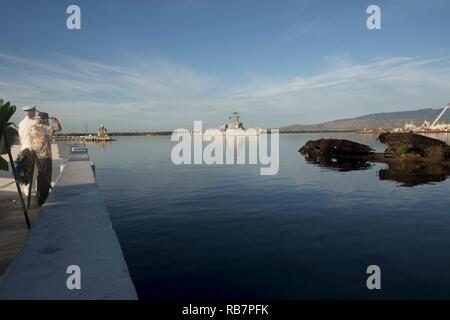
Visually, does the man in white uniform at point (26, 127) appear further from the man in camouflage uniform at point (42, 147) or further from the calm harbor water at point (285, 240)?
the calm harbor water at point (285, 240)

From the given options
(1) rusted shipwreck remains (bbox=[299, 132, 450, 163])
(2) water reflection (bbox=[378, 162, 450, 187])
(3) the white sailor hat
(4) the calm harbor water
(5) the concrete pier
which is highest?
(3) the white sailor hat

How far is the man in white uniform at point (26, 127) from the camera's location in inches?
498

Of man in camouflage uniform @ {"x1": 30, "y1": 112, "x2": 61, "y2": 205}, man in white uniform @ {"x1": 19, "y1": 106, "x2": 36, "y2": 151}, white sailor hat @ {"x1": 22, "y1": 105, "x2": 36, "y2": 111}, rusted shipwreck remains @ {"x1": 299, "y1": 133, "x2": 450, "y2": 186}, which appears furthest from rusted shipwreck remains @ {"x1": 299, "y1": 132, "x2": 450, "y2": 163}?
man in white uniform @ {"x1": 19, "y1": 106, "x2": 36, "y2": 151}

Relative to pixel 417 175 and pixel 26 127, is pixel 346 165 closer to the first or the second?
pixel 417 175

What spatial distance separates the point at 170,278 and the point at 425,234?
907 cm

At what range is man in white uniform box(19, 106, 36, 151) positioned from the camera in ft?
41.5

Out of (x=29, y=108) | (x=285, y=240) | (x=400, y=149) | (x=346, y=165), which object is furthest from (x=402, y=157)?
(x=29, y=108)

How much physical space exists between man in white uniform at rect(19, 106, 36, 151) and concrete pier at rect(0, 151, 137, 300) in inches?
150

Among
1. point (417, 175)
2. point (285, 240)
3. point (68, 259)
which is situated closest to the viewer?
point (68, 259)

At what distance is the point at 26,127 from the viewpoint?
12.6 metres

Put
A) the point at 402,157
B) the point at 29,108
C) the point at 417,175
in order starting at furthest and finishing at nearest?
the point at 402,157 → the point at 417,175 → the point at 29,108

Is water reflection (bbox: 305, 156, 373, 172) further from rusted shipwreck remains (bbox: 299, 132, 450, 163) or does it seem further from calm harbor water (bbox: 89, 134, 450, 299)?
calm harbor water (bbox: 89, 134, 450, 299)

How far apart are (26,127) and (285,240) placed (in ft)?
35.1
